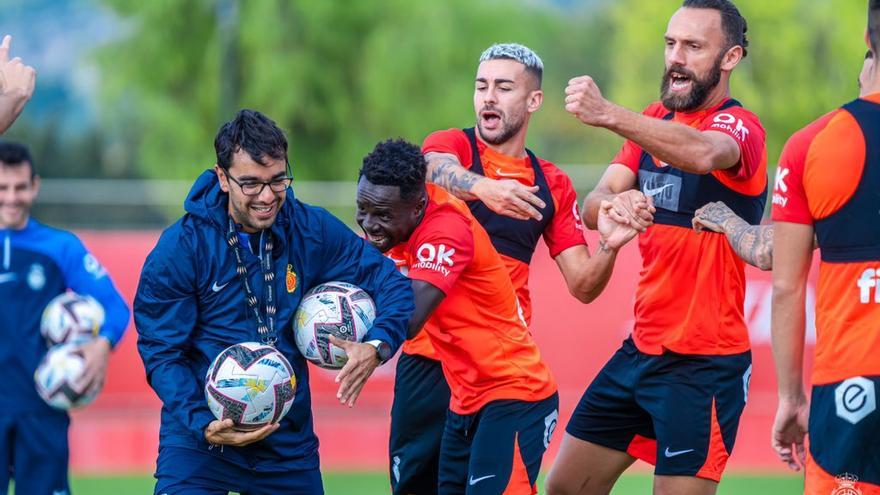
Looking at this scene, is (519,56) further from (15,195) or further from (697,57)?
(15,195)

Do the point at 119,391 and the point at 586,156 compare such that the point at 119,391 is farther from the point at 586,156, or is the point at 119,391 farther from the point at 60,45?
the point at 60,45

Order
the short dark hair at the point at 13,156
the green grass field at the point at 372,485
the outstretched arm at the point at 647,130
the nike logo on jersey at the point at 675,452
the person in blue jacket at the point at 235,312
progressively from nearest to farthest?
the person in blue jacket at the point at 235,312, the outstretched arm at the point at 647,130, the nike logo on jersey at the point at 675,452, the short dark hair at the point at 13,156, the green grass field at the point at 372,485

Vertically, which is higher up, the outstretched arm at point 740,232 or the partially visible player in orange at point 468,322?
the outstretched arm at point 740,232

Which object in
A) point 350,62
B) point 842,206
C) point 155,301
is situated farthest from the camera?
point 350,62

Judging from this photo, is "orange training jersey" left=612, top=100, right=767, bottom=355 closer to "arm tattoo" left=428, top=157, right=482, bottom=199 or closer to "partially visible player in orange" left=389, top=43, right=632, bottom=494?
"partially visible player in orange" left=389, top=43, right=632, bottom=494

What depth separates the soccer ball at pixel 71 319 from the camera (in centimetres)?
716

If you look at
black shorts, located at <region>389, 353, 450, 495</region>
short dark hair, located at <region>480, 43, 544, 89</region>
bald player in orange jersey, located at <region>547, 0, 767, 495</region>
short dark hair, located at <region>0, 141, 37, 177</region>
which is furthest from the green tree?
bald player in orange jersey, located at <region>547, 0, 767, 495</region>

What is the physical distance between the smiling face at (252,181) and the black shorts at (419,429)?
77.4 inches

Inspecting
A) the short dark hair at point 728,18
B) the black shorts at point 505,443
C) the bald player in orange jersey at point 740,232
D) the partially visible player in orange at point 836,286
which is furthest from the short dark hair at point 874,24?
the black shorts at point 505,443

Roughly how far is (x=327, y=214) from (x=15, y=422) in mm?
2677

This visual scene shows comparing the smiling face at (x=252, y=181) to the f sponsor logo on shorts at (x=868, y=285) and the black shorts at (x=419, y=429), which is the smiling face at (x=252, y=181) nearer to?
the black shorts at (x=419, y=429)

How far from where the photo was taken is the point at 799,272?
15.6 ft

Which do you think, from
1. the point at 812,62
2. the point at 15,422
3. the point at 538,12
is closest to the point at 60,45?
the point at 538,12

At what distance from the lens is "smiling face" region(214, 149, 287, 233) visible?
223 inches
